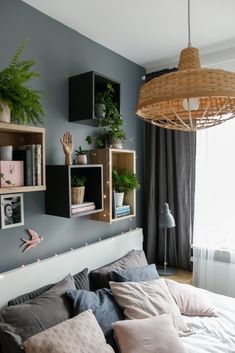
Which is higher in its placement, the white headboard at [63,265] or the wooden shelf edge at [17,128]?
the wooden shelf edge at [17,128]

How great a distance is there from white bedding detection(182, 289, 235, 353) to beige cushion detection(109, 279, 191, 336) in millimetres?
82

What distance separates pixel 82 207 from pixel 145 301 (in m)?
0.77

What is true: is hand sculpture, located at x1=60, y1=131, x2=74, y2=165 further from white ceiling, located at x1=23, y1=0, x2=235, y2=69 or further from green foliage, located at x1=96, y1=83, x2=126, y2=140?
white ceiling, located at x1=23, y1=0, x2=235, y2=69

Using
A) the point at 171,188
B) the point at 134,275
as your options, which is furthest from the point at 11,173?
the point at 171,188

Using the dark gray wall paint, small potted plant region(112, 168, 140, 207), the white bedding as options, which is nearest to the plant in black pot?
the dark gray wall paint

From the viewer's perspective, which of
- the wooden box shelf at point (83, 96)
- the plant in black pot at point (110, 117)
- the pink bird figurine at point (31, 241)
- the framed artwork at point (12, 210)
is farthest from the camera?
the plant in black pot at point (110, 117)

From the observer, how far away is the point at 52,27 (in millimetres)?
2014

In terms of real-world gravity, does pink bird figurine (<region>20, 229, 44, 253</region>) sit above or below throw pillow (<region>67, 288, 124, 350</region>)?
above

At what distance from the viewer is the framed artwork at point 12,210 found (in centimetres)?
168

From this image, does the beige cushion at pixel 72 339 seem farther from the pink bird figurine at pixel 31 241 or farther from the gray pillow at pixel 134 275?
the pink bird figurine at pixel 31 241

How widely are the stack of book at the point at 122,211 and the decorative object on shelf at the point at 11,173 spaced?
96cm

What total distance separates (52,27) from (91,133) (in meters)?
0.85

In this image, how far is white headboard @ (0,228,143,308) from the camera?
1.64m

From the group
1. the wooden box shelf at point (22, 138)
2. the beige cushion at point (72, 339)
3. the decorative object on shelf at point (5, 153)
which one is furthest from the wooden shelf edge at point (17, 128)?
the beige cushion at point (72, 339)
